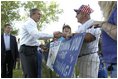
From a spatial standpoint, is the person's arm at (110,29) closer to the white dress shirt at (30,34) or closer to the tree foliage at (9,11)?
the white dress shirt at (30,34)

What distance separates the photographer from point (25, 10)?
25.0 meters

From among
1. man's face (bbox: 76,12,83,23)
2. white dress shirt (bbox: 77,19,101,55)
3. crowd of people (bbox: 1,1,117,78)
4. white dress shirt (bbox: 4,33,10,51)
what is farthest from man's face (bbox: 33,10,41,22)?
white dress shirt (bbox: 4,33,10,51)

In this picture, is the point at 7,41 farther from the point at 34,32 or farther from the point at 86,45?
the point at 86,45

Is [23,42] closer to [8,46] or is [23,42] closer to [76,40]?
[76,40]

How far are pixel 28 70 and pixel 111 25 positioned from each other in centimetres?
325

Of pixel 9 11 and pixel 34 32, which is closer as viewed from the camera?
pixel 34 32

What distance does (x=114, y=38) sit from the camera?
293cm

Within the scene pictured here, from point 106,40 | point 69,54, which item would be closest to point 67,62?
point 69,54

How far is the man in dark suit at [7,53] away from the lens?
8549 millimetres

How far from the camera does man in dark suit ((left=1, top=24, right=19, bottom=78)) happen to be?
8.55m

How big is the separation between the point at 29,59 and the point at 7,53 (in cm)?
279

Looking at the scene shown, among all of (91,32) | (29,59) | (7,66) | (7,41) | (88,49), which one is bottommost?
(7,66)

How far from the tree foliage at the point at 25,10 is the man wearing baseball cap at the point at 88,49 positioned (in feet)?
55.1

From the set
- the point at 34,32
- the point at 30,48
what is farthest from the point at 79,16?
the point at 30,48
